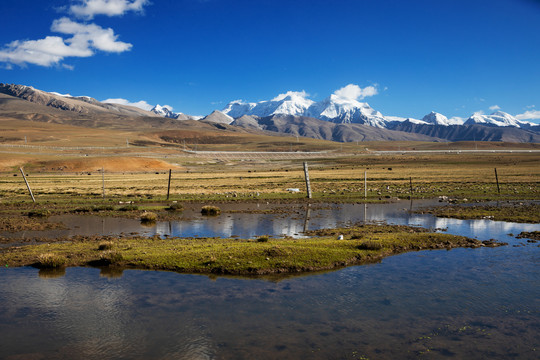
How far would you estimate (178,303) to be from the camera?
44.8ft

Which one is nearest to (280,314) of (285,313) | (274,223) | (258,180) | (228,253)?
(285,313)

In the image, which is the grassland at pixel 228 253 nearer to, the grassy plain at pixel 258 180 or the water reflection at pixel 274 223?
the water reflection at pixel 274 223

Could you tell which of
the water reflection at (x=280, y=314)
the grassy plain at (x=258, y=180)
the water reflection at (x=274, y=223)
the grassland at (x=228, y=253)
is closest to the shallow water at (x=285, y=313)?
the water reflection at (x=280, y=314)

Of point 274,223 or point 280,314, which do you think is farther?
point 274,223

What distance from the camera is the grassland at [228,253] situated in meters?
17.4

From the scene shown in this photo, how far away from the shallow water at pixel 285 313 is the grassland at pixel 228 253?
82 cm

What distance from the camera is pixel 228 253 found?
18.4 meters

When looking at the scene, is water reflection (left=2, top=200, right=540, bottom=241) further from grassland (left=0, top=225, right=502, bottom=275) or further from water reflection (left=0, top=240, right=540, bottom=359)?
water reflection (left=0, top=240, right=540, bottom=359)

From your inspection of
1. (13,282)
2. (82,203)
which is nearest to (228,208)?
(82,203)

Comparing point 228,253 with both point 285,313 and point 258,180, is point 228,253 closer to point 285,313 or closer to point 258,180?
point 285,313

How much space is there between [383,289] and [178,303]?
735 cm

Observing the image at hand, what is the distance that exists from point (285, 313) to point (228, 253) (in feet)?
20.1

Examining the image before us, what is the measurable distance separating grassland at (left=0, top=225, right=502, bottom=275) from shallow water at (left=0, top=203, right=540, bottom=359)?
2.69ft

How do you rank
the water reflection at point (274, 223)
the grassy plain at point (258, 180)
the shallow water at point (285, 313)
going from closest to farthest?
the shallow water at point (285, 313)
the water reflection at point (274, 223)
the grassy plain at point (258, 180)
